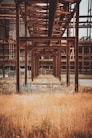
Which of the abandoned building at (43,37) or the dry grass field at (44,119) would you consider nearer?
the dry grass field at (44,119)

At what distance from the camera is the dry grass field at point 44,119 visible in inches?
145

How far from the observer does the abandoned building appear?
8531mm

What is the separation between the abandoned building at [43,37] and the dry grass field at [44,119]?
9.17ft

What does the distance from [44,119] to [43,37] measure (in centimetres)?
476

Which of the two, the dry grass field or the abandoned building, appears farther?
the abandoned building

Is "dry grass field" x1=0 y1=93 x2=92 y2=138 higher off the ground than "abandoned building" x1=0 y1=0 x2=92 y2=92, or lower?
lower

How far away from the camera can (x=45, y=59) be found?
2631 centimetres

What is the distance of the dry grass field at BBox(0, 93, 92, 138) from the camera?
370 cm

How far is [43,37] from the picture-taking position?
876 cm

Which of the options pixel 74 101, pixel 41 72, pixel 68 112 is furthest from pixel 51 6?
pixel 41 72

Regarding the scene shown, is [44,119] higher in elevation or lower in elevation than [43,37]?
lower

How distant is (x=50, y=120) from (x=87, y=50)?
76.9 feet

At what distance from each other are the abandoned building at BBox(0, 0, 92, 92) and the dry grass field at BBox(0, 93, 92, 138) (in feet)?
9.17

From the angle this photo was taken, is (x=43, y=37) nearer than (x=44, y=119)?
No
